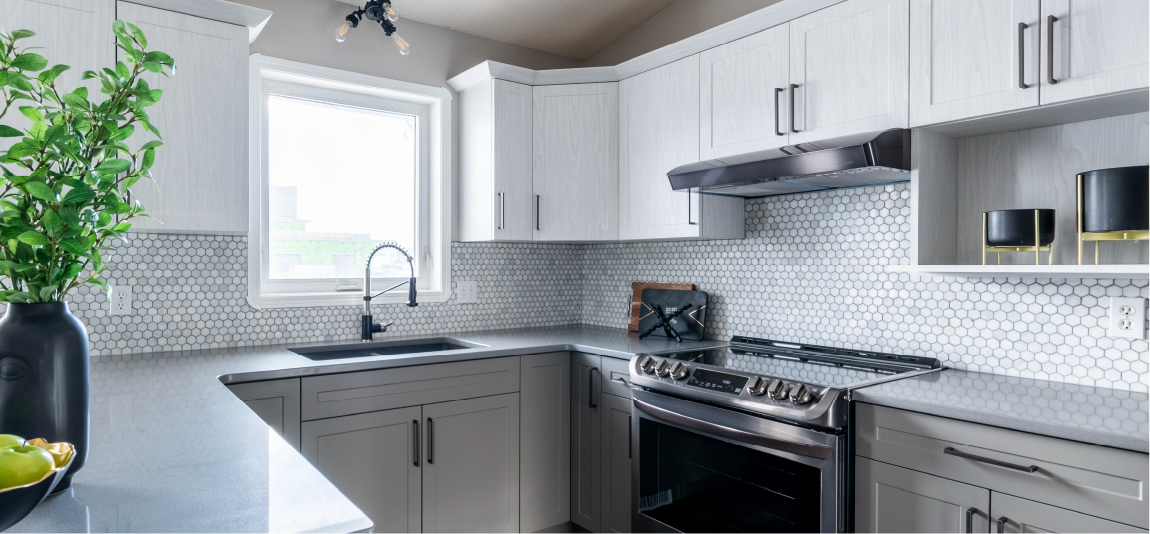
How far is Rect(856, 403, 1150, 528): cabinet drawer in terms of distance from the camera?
1368 mm

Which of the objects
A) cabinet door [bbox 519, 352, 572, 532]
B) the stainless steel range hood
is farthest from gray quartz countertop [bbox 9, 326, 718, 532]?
the stainless steel range hood

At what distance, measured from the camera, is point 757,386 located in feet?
6.59

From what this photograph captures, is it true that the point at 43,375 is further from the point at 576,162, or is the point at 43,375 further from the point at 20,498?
the point at 576,162

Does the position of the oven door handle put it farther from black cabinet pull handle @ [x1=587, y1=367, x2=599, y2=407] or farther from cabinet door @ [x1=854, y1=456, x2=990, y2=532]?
black cabinet pull handle @ [x1=587, y1=367, x2=599, y2=407]

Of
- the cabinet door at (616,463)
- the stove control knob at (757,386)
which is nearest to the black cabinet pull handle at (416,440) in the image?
the cabinet door at (616,463)

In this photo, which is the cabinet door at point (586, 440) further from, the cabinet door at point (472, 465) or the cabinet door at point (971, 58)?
the cabinet door at point (971, 58)

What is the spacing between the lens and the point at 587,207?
309 centimetres

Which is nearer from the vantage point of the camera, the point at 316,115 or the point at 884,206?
the point at 884,206

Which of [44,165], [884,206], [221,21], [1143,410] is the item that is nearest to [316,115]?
[221,21]

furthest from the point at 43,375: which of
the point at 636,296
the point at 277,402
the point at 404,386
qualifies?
the point at 636,296

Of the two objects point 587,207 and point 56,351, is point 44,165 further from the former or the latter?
point 587,207

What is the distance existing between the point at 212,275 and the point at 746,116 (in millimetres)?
2205

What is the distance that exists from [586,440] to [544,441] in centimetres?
18

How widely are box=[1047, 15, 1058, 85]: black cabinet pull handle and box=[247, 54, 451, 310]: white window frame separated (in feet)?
7.89
